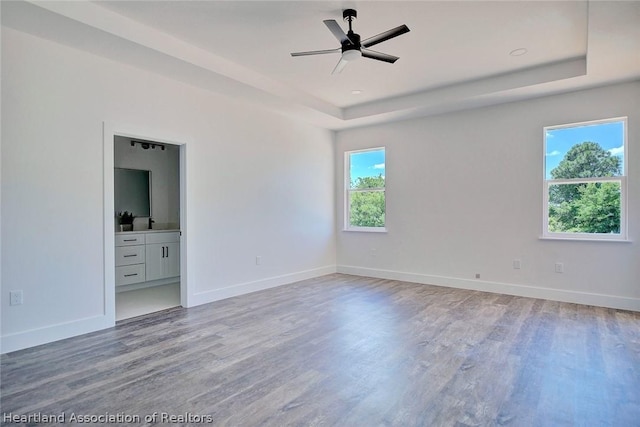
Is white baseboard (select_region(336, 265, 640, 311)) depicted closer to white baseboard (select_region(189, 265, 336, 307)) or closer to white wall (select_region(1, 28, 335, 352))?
white baseboard (select_region(189, 265, 336, 307))

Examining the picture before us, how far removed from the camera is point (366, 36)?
3.29m

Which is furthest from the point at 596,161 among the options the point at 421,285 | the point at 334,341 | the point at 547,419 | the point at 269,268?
the point at 269,268

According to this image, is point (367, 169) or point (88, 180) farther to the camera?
point (367, 169)

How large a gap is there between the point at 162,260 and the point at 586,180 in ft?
19.8

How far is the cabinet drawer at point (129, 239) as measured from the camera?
490cm

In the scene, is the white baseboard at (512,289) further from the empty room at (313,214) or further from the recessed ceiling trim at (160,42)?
the recessed ceiling trim at (160,42)

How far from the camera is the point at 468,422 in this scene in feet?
6.20

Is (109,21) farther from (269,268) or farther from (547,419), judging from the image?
(547,419)

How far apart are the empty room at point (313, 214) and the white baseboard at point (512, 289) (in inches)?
1.2

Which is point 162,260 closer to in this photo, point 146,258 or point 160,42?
point 146,258

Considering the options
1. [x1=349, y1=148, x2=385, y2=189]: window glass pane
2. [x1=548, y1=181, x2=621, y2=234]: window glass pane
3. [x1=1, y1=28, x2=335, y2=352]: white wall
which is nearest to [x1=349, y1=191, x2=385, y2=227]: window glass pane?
[x1=349, y1=148, x2=385, y2=189]: window glass pane

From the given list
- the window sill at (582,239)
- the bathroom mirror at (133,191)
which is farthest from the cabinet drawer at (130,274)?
the window sill at (582,239)

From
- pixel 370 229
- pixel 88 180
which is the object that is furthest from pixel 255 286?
pixel 88 180

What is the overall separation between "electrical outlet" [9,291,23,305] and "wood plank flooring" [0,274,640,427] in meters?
0.41
